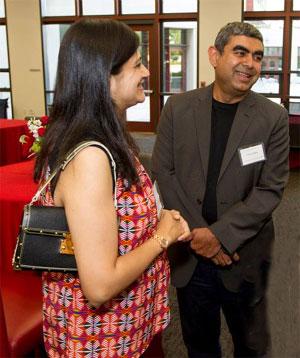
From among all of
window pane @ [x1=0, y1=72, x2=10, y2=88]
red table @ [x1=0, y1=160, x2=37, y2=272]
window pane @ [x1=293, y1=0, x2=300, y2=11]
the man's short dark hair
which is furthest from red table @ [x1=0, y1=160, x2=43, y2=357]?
window pane @ [x1=0, y1=72, x2=10, y2=88]

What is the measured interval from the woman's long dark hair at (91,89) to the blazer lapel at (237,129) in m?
0.73

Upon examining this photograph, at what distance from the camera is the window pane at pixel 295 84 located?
9141 mm

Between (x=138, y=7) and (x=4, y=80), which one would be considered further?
(x=4, y=80)

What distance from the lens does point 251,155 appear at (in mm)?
1770

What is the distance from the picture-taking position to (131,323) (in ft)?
4.22

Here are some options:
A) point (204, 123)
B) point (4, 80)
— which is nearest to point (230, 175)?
point (204, 123)

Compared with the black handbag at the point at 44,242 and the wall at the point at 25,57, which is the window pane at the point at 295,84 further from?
the black handbag at the point at 44,242

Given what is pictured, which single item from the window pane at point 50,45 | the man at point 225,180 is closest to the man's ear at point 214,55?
the man at point 225,180

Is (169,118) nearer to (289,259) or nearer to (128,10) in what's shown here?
(289,259)

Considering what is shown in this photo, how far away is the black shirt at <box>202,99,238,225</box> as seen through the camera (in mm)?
1822

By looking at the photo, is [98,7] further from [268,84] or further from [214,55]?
[214,55]

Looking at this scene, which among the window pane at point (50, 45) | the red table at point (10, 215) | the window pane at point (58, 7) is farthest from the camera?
the window pane at point (50, 45)

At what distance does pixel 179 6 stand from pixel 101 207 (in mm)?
9338

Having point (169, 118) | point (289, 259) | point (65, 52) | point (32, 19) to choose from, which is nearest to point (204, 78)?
point (32, 19)
